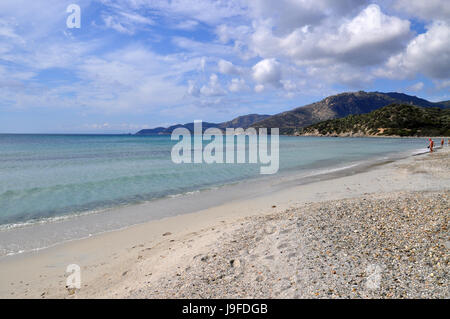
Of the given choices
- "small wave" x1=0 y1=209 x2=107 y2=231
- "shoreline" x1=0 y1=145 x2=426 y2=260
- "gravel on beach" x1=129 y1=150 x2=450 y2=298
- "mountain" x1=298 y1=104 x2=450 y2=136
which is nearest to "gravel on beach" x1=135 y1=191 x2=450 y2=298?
"gravel on beach" x1=129 y1=150 x2=450 y2=298

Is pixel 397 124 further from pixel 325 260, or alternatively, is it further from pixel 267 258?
pixel 267 258

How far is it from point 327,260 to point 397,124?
150 meters

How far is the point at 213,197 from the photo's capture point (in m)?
13.1

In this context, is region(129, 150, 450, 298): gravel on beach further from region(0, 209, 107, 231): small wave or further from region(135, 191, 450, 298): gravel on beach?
region(0, 209, 107, 231): small wave

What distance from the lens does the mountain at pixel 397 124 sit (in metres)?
115

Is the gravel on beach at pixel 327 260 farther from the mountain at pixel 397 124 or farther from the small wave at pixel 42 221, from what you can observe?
the mountain at pixel 397 124

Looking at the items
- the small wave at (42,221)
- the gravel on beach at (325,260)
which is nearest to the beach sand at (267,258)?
the gravel on beach at (325,260)

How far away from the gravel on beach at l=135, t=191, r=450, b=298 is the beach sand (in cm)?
2

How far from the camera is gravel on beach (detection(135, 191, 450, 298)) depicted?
13.6ft

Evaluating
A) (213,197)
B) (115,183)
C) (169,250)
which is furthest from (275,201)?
(115,183)

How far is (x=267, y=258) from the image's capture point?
5.32 meters
